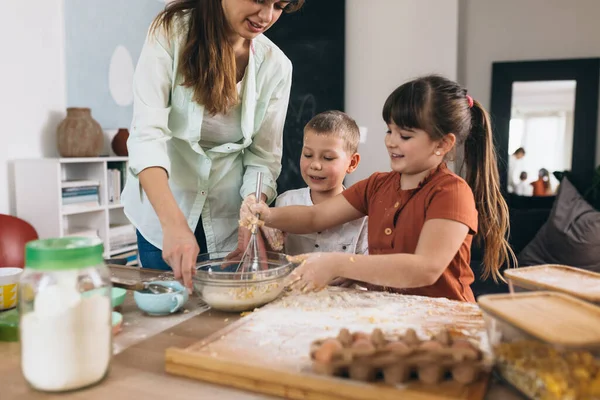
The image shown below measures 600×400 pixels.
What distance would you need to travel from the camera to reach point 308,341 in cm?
89

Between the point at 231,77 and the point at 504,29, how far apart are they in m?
3.55

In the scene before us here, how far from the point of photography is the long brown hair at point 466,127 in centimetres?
138

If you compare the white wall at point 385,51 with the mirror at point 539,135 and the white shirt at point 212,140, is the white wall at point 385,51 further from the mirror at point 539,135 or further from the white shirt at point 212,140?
the white shirt at point 212,140

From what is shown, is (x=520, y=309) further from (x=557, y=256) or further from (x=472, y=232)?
(x=557, y=256)

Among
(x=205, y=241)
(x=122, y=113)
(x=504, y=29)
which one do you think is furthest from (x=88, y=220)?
(x=504, y=29)

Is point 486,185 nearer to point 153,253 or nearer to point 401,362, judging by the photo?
point 401,362

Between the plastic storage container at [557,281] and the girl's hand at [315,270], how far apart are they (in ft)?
1.18

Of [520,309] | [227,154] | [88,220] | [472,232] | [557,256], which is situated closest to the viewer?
[520,309]

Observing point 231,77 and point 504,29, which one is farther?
point 504,29

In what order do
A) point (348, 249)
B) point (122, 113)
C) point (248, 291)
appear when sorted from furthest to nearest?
1. point (122, 113)
2. point (348, 249)
3. point (248, 291)

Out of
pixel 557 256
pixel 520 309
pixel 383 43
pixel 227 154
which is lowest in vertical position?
pixel 557 256

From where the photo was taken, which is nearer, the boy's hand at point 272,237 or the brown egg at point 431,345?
the brown egg at point 431,345

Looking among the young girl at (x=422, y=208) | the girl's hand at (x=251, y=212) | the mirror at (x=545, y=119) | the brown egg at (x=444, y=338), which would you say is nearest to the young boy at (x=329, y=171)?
the young girl at (x=422, y=208)

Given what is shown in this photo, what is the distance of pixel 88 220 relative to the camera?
3.73 meters
